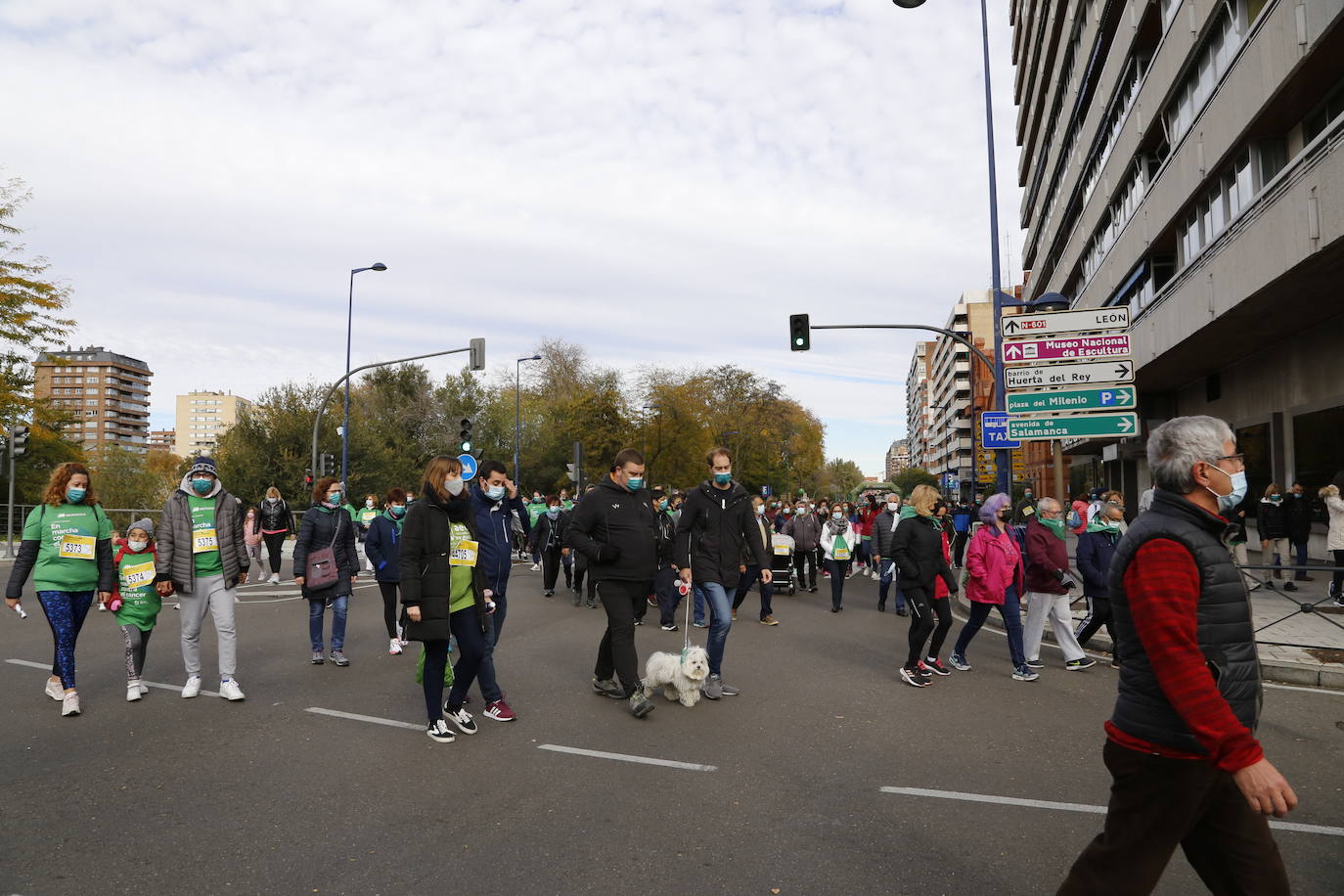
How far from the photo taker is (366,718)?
605cm

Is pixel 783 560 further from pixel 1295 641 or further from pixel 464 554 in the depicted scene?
pixel 464 554

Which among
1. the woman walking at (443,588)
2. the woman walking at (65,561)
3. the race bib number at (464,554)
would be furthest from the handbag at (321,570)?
the race bib number at (464,554)

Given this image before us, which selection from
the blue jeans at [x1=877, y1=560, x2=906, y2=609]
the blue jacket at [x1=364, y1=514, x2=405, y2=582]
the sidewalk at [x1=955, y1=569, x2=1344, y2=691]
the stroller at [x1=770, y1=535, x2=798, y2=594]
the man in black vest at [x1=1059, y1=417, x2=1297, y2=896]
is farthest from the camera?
the stroller at [x1=770, y1=535, x2=798, y2=594]

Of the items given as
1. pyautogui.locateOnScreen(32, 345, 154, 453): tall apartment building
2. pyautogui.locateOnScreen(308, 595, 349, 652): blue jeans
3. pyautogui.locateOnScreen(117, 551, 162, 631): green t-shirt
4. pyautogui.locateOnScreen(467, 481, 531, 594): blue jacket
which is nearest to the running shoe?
pyautogui.locateOnScreen(467, 481, 531, 594): blue jacket

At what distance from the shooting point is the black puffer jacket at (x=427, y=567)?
5.41m

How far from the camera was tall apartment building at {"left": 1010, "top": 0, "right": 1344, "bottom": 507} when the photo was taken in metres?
12.4

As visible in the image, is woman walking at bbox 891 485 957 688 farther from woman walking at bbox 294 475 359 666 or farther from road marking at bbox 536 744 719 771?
woman walking at bbox 294 475 359 666

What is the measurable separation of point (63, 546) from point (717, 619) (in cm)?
489

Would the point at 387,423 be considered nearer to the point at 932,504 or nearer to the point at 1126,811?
the point at 932,504

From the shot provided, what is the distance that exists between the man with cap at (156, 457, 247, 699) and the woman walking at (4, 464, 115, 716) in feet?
1.45

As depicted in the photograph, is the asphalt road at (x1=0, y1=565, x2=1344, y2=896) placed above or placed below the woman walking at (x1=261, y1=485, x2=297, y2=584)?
below

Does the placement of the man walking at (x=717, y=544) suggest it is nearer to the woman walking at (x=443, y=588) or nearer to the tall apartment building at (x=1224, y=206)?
the woman walking at (x=443, y=588)

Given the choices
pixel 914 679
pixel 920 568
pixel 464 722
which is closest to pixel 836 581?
pixel 920 568

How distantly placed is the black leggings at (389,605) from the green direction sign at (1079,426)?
916cm
